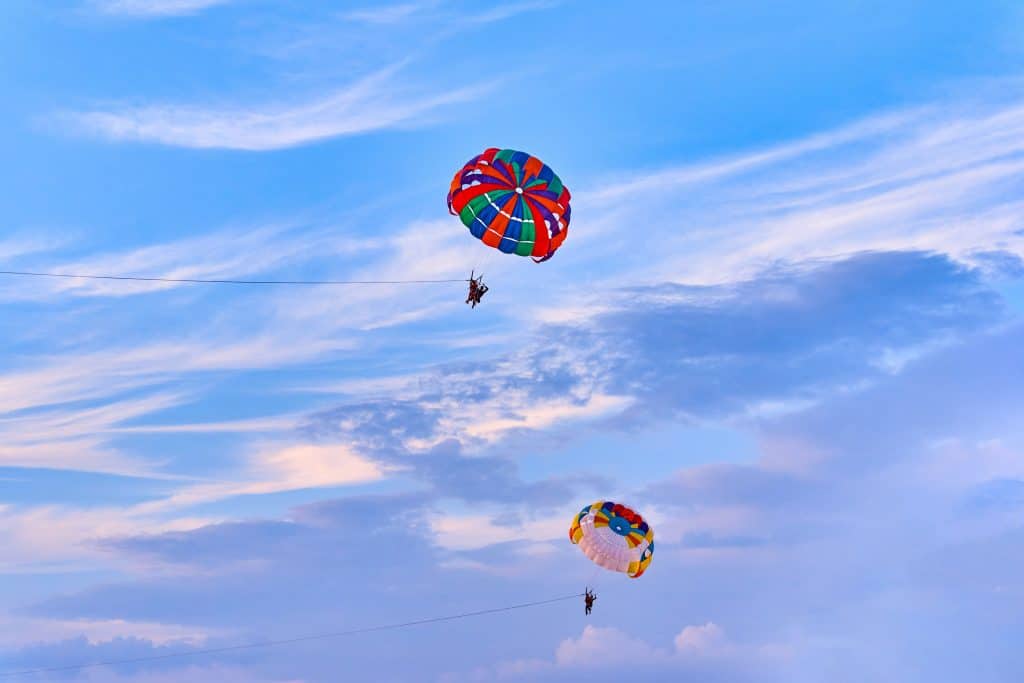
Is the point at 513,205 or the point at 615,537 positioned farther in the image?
the point at 615,537

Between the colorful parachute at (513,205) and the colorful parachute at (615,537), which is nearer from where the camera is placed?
the colorful parachute at (513,205)

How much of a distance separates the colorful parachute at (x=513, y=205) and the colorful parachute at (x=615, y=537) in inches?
895

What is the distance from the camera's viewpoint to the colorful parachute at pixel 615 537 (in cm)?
11281

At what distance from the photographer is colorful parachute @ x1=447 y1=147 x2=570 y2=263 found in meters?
104

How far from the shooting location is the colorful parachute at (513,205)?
4082 inches

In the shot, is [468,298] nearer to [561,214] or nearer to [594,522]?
[561,214]

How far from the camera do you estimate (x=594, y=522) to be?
11519cm

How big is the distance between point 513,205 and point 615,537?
1102 inches

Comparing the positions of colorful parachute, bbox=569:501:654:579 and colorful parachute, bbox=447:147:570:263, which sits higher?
colorful parachute, bbox=447:147:570:263

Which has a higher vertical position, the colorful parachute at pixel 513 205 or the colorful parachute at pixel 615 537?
the colorful parachute at pixel 513 205

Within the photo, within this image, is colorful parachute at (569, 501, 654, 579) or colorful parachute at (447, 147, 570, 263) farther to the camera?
colorful parachute at (569, 501, 654, 579)

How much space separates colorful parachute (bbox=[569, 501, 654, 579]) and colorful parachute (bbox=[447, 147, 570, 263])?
74.6ft

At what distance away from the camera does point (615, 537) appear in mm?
113812

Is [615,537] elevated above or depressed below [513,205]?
below
